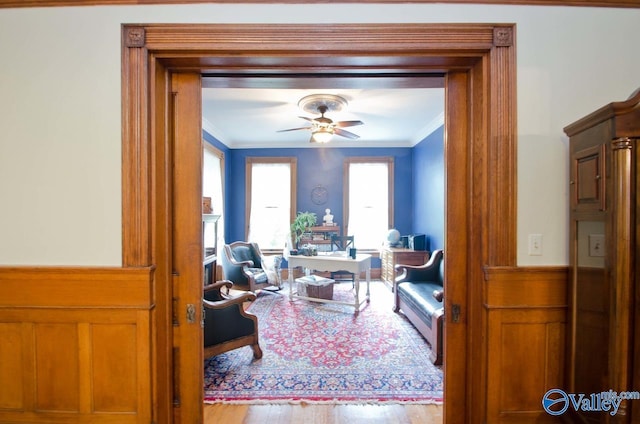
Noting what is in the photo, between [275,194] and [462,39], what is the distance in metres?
5.27

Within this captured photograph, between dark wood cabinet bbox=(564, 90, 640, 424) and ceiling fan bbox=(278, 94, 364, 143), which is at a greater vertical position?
ceiling fan bbox=(278, 94, 364, 143)

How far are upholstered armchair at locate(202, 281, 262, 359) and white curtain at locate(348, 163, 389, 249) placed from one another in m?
3.83

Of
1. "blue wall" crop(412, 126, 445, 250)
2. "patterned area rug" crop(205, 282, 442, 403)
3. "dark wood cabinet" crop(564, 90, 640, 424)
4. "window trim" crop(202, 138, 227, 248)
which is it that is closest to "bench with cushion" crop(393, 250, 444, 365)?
"patterned area rug" crop(205, 282, 442, 403)

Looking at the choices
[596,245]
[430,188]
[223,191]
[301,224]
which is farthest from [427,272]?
[223,191]

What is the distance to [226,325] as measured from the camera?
2846 mm

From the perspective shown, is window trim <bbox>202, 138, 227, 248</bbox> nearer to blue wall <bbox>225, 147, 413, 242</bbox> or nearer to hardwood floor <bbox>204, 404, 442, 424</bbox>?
blue wall <bbox>225, 147, 413, 242</bbox>

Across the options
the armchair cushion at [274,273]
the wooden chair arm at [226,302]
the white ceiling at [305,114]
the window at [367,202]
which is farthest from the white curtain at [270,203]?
the wooden chair arm at [226,302]

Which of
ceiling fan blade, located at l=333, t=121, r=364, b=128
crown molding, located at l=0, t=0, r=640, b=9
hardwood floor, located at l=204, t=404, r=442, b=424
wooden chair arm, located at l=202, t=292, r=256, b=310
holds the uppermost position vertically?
ceiling fan blade, located at l=333, t=121, r=364, b=128

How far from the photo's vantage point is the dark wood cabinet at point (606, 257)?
120cm

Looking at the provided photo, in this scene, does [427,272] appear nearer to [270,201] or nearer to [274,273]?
[274,273]

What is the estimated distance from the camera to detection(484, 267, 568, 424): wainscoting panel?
5.16 feet

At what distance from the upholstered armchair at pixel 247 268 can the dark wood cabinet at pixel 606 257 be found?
4.16 metres

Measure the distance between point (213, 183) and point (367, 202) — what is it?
3.17 metres

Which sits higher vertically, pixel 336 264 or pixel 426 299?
pixel 336 264
